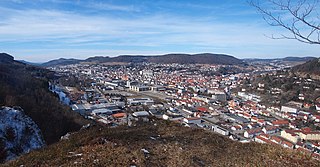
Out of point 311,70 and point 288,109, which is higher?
point 311,70

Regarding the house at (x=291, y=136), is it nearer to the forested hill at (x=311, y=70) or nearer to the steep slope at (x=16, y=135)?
the steep slope at (x=16, y=135)

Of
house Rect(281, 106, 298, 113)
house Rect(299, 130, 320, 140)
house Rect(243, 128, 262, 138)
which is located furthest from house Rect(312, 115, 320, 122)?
house Rect(243, 128, 262, 138)

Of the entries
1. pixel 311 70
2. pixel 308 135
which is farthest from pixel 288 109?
pixel 311 70

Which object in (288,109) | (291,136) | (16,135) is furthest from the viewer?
(288,109)

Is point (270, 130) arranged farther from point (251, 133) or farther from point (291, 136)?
point (291, 136)

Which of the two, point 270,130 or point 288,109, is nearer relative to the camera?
point 270,130

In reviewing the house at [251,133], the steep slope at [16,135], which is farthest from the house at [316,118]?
the steep slope at [16,135]

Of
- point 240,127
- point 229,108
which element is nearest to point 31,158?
point 240,127
